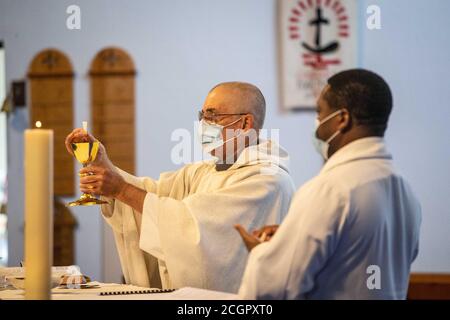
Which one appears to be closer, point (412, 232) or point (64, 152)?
point (412, 232)

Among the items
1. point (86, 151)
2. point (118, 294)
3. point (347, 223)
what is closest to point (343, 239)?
point (347, 223)

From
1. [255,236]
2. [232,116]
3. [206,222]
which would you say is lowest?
[206,222]

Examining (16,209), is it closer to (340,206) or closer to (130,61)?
(130,61)

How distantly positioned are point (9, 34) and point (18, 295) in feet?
13.8

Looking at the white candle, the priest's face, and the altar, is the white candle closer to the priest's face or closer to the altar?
the altar

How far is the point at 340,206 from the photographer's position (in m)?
2.04

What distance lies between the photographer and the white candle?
1936 mm

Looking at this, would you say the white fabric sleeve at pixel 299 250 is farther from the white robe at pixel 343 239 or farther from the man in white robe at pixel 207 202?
the man in white robe at pixel 207 202

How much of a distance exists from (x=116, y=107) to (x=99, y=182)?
3.35m

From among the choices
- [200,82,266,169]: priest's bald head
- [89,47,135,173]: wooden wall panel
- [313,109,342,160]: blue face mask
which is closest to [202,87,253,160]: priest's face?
[200,82,266,169]: priest's bald head

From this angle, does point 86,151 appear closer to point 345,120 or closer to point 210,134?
point 210,134

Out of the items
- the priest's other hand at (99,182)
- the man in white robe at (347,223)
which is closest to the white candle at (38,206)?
the man in white robe at (347,223)

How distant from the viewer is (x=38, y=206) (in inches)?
76.4

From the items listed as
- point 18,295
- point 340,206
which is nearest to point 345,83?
point 340,206
